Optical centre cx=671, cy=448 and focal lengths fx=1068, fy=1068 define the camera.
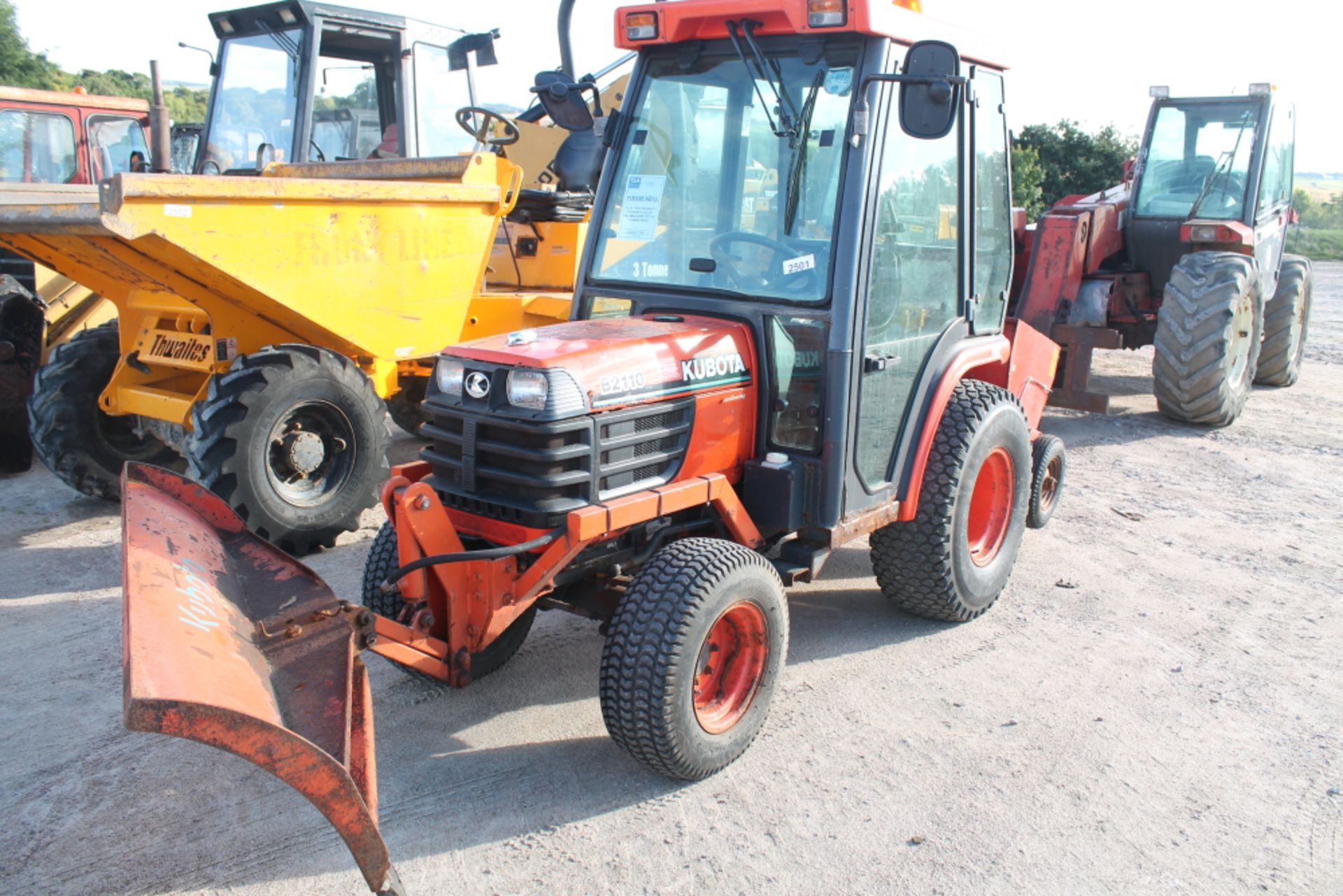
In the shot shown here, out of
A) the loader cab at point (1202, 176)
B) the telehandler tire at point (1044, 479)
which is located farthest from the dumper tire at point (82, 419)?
the loader cab at point (1202, 176)

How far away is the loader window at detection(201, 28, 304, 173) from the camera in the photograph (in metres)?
7.02

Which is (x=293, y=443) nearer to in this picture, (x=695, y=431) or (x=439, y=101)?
(x=695, y=431)

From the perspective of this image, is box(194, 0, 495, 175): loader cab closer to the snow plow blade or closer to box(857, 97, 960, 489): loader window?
the snow plow blade

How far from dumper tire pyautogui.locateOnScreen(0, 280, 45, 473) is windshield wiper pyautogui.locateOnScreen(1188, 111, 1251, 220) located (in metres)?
8.44

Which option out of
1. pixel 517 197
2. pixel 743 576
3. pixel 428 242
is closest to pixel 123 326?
pixel 428 242

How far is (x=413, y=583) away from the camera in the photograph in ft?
11.1

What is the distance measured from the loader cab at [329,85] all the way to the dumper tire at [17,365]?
1432mm

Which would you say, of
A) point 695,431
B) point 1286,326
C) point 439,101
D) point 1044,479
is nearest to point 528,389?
point 695,431

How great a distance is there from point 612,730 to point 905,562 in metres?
1.60

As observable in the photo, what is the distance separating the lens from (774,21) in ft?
11.8

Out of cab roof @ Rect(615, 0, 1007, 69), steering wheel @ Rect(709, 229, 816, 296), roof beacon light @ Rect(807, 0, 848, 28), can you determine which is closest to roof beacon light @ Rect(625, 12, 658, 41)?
cab roof @ Rect(615, 0, 1007, 69)

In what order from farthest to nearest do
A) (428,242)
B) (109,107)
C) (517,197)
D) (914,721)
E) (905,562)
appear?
(109,107)
(517,197)
(428,242)
(905,562)
(914,721)

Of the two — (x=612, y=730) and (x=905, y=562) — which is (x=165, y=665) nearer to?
(x=612, y=730)

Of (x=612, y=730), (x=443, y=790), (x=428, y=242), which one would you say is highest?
(x=428, y=242)
